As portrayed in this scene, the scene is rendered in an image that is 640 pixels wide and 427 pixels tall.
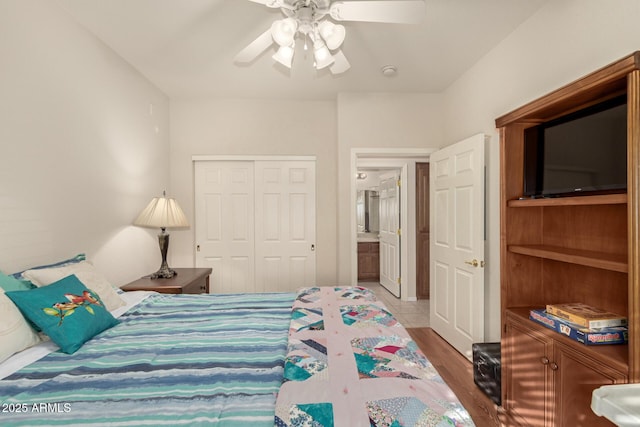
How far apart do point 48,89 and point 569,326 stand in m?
3.30

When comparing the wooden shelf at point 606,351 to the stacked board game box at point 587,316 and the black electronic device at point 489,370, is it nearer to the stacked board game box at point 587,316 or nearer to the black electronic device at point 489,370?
the stacked board game box at point 587,316

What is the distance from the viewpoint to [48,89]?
6.40 ft

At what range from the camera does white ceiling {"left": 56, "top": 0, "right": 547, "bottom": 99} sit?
6.87 feet

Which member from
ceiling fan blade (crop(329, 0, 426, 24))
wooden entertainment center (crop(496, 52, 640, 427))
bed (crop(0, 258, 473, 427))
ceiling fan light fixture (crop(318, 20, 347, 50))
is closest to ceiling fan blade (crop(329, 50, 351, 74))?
ceiling fan light fixture (crop(318, 20, 347, 50))

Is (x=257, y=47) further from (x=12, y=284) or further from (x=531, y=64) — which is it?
(x=531, y=64)

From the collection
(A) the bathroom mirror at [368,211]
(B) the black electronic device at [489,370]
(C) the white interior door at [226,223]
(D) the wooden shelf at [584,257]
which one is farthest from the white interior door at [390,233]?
(D) the wooden shelf at [584,257]

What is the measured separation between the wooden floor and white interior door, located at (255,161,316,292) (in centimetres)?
146

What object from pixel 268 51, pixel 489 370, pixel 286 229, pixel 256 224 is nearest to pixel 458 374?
pixel 489 370

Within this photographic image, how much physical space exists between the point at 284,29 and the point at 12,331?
1.88 meters

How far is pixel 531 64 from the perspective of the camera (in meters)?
2.20

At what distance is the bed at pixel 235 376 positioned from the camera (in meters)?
0.90

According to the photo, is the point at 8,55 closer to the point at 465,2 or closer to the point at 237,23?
the point at 237,23

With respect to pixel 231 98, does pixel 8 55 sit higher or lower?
lower

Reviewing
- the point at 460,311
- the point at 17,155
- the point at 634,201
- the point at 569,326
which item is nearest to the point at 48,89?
the point at 17,155
